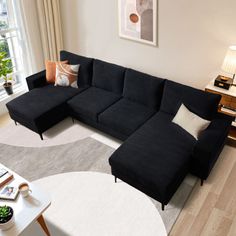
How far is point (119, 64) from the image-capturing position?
4.57 meters

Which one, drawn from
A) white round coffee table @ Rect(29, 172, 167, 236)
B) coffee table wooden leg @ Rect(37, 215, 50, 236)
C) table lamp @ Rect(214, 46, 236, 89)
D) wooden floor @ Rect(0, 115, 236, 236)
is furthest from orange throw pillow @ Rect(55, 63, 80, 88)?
wooden floor @ Rect(0, 115, 236, 236)

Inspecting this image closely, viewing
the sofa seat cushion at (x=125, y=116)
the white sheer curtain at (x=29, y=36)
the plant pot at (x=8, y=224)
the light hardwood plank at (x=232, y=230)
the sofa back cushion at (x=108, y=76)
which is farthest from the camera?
the white sheer curtain at (x=29, y=36)

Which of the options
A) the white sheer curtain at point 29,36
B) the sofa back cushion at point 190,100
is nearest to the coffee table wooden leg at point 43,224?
the sofa back cushion at point 190,100

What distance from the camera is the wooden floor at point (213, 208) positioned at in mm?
2766

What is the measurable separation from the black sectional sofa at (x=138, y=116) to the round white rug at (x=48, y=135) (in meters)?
0.12

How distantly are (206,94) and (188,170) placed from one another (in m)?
0.92

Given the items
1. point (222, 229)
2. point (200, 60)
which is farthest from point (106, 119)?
point (222, 229)

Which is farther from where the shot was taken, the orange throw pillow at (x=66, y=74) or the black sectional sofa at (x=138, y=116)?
the orange throw pillow at (x=66, y=74)

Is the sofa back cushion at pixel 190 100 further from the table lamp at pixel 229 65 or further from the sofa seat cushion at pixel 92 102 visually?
the sofa seat cushion at pixel 92 102

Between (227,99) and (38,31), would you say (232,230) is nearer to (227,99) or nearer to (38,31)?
(227,99)

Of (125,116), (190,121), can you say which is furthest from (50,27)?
(190,121)

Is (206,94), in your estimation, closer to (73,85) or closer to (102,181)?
(102,181)

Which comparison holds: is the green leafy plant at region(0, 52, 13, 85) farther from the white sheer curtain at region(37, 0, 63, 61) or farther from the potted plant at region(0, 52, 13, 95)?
the white sheer curtain at region(37, 0, 63, 61)

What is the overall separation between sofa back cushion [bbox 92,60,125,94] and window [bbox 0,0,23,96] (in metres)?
1.48
